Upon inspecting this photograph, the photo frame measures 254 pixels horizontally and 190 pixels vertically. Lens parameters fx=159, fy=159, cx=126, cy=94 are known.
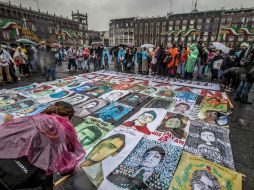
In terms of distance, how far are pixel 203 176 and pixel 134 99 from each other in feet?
11.8

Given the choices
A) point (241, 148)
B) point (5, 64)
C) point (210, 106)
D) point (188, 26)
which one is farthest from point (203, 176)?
point (188, 26)

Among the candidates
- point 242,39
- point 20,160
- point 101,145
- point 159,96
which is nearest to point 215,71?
point 159,96

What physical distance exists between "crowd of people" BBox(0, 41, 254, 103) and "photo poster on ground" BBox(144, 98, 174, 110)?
2620 millimetres

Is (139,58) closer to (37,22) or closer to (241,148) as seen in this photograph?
(241,148)

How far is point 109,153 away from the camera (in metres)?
2.76

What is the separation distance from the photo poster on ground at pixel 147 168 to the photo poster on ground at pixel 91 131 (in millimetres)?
825

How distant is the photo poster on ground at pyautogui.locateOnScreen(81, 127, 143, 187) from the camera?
2.34m

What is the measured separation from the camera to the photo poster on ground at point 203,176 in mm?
2143

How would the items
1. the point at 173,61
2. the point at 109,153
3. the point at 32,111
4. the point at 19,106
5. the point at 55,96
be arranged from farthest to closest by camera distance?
the point at 173,61 < the point at 55,96 < the point at 19,106 < the point at 32,111 < the point at 109,153

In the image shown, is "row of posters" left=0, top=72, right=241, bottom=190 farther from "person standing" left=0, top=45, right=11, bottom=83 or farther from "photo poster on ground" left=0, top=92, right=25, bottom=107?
"person standing" left=0, top=45, right=11, bottom=83

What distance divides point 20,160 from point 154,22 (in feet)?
225

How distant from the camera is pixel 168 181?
2227 millimetres

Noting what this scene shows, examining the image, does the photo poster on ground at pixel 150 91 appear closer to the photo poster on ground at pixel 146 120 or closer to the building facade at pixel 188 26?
the photo poster on ground at pixel 146 120

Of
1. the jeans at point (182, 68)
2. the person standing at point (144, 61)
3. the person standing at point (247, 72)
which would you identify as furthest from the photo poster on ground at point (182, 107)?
the person standing at point (144, 61)
